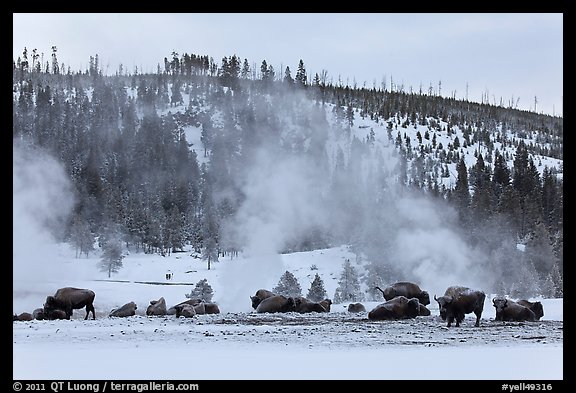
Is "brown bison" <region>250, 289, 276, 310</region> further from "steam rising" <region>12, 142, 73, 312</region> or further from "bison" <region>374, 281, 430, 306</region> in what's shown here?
"steam rising" <region>12, 142, 73, 312</region>

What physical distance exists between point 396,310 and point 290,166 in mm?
89401

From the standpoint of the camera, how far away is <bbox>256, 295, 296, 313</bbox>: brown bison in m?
22.9

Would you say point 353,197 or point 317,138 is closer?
point 353,197

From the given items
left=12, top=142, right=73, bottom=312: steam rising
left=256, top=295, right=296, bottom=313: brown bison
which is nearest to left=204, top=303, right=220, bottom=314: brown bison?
left=256, top=295, right=296, bottom=313: brown bison

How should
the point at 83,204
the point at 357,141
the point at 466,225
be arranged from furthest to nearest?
1. the point at 357,141
2. the point at 83,204
3. the point at 466,225

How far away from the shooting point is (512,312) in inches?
725

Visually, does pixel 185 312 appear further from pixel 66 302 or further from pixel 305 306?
pixel 305 306

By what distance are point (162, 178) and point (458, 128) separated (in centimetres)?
5666

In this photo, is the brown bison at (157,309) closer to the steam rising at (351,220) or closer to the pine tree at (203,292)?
the steam rising at (351,220)

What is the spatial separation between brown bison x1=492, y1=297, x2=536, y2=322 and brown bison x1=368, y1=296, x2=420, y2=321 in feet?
8.40

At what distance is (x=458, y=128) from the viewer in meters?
122

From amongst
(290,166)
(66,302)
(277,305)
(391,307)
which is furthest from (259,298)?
(290,166)
